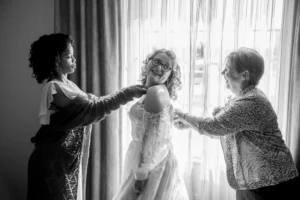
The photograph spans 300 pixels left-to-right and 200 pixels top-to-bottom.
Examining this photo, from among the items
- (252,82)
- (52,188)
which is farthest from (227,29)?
(52,188)

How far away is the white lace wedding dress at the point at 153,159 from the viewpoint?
152 cm

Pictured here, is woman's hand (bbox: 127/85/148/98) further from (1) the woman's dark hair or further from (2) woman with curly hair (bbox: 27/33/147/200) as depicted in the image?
(1) the woman's dark hair

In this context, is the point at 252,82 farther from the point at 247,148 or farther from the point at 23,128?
the point at 23,128

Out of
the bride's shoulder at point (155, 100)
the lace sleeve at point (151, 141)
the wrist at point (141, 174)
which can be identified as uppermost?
the bride's shoulder at point (155, 100)

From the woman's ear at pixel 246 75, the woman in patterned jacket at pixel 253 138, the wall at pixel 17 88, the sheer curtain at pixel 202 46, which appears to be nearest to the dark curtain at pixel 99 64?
the sheer curtain at pixel 202 46

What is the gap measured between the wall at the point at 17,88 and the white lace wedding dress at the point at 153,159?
1.34 meters

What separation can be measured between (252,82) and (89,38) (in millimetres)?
1306

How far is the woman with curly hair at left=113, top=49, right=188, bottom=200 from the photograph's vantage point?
1.53 metres

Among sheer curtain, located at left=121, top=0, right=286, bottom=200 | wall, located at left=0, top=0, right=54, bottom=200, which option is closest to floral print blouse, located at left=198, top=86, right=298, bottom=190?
sheer curtain, located at left=121, top=0, right=286, bottom=200

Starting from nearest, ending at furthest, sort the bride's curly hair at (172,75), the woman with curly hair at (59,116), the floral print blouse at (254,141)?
the floral print blouse at (254,141), the woman with curly hair at (59,116), the bride's curly hair at (172,75)

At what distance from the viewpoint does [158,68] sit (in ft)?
5.49

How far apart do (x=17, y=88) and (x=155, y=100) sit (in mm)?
1670

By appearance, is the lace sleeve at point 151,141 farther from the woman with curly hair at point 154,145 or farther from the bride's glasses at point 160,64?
the bride's glasses at point 160,64

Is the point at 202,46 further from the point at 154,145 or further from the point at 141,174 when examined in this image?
the point at 141,174
